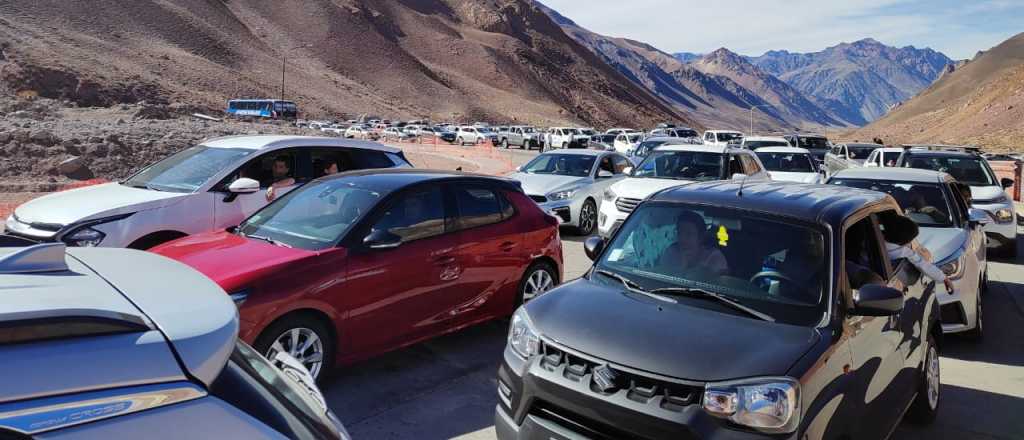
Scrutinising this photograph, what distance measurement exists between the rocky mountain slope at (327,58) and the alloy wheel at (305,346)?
56.5 metres

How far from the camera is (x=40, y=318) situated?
1606mm

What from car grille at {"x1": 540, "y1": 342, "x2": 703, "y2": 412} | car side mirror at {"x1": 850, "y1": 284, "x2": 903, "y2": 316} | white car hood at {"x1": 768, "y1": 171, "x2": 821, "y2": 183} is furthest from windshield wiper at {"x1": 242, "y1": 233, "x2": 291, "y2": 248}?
white car hood at {"x1": 768, "y1": 171, "x2": 821, "y2": 183}

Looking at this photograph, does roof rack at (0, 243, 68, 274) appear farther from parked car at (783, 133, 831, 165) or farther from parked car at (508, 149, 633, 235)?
parked car at (783, 133, 831, 165)

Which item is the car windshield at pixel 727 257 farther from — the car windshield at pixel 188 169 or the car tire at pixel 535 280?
the car windshield at pixel 188 169

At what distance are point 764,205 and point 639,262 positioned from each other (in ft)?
2.66

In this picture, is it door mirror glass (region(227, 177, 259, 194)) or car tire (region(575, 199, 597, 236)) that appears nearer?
door mirror glass (region(227, 177, 259, 194))

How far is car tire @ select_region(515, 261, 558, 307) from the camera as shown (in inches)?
259

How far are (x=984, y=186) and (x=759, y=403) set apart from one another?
1222 cm

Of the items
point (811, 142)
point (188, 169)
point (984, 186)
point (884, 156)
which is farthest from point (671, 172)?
point (811, 142)

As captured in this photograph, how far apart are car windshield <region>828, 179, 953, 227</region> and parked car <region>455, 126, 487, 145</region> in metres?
45.2

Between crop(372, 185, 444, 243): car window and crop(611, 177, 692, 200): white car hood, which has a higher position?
crop(372, 185, 444, 243): car window

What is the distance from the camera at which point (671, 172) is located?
12578 millimetres

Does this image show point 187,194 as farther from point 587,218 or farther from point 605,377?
point 587,218

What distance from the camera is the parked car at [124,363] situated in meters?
1.53
